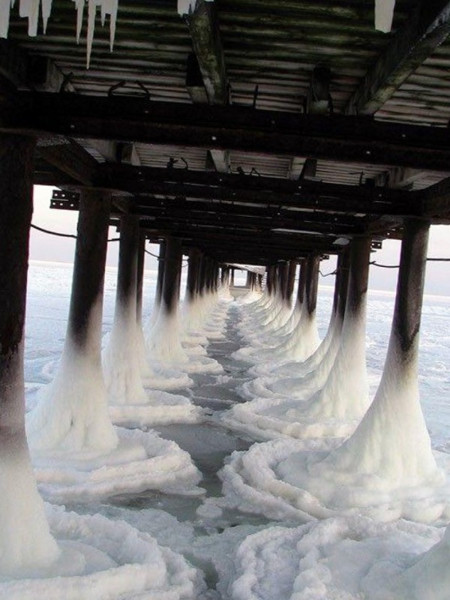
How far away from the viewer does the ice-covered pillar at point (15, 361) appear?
4625 mm

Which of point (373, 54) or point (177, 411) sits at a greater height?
point (373, 54)

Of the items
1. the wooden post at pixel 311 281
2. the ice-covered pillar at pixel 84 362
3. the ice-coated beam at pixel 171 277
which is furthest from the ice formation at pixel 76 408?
the wooden post at pixel 311 281

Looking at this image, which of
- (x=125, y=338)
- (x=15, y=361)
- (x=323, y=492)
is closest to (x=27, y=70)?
(x=15, y=361)

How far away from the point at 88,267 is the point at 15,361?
2842 mm

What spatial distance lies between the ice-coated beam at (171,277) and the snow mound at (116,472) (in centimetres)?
806

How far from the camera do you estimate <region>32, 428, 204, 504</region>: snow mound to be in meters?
6.40

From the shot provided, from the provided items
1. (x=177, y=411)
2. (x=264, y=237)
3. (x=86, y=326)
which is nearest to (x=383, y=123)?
(x=86, y=326)

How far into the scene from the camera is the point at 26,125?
4633 millimetres

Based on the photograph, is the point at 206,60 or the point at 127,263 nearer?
the point at 206,60

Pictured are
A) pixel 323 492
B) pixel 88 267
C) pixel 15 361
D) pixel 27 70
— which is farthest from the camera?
pixel 88 267

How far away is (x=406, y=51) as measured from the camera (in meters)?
3.37

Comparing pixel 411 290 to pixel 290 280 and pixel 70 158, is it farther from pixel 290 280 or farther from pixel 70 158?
pixel 290 280

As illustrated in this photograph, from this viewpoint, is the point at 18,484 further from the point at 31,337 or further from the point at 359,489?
the point at 31,337

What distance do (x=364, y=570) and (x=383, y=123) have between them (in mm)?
3145
